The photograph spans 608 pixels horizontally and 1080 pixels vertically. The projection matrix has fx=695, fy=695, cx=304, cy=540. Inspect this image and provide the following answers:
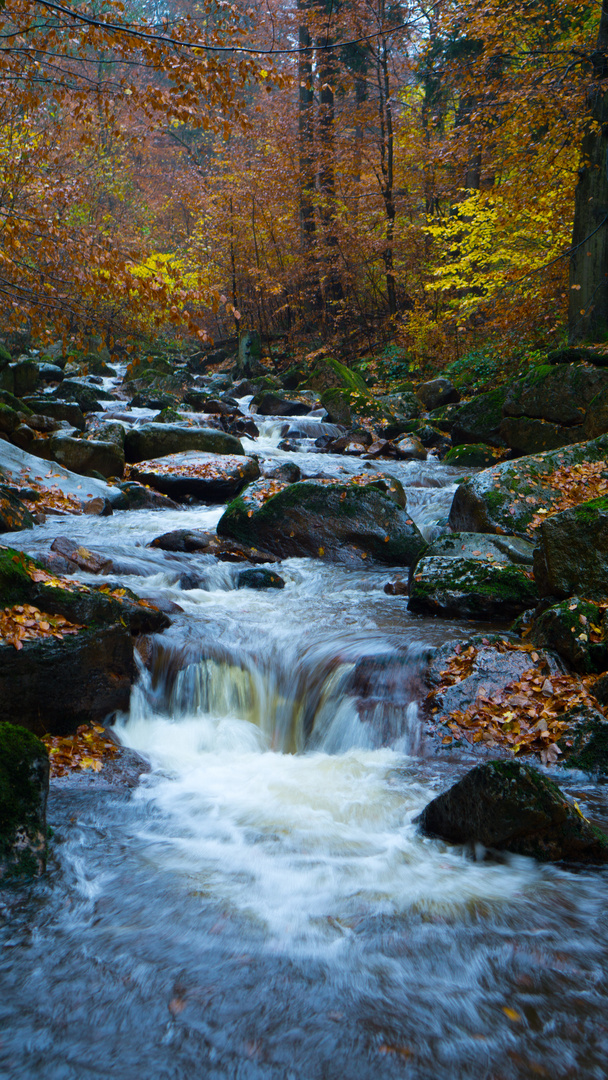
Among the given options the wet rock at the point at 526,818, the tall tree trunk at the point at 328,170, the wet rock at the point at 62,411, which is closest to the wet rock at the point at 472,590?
the wet rock at the point at 526,818

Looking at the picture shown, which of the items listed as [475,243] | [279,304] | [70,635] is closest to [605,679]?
[70,635]

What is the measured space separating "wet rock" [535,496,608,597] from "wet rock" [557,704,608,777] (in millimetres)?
1351

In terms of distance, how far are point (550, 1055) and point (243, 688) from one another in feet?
14.1

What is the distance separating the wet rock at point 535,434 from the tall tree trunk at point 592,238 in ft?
6.03

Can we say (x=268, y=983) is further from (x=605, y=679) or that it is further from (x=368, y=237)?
(x=368, y=237)

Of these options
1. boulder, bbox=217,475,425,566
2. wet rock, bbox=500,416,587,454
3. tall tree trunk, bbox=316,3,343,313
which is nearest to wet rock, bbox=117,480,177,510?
boulder, bbox=217,475,425,566

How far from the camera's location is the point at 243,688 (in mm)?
6590

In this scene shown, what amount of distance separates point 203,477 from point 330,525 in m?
3.58

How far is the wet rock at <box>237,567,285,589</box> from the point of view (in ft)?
29.6

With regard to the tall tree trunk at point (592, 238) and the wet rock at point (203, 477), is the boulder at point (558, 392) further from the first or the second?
the wet rock at point (203, 477)

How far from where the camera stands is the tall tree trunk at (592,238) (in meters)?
12.2

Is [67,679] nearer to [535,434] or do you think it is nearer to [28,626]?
[28,626]

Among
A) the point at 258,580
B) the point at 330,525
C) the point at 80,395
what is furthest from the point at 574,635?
the point at 80,395

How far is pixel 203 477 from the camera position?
501 inches
